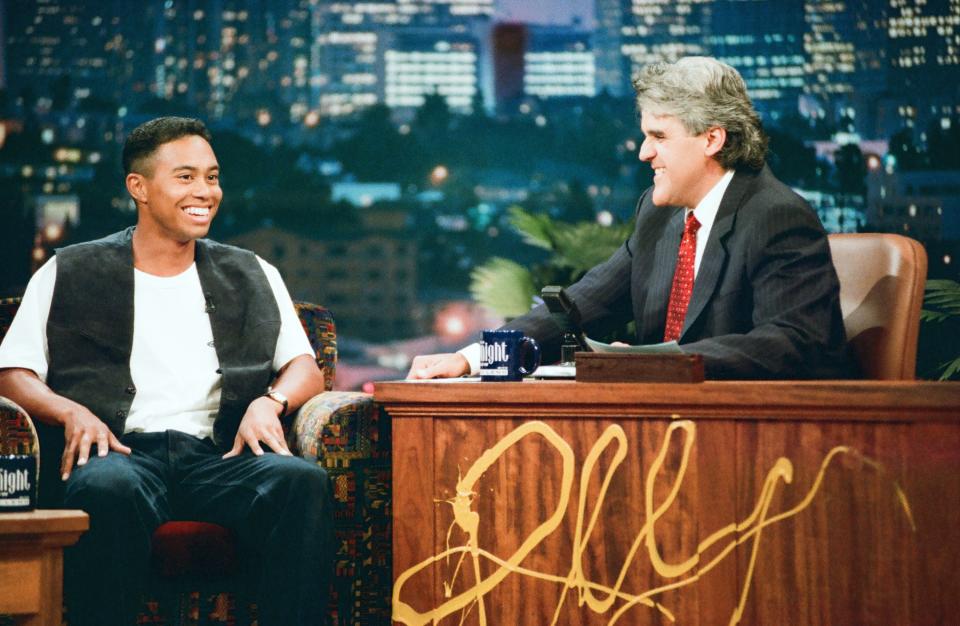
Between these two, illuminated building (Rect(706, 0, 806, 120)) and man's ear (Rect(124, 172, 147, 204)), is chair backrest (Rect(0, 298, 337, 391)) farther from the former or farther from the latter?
illuminated building (Rect(706, 0, 806, 120))

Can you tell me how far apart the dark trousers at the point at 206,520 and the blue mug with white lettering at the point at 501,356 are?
421 millimetres

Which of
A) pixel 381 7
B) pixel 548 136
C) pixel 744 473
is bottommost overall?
pixel 744 473

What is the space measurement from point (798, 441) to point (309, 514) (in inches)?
37.8

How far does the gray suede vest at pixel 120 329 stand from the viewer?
2611 millimetres

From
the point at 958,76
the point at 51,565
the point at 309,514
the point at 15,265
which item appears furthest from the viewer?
the point at 15,265

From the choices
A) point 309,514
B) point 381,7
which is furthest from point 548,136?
point 309,514

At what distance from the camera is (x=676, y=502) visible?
2.12 metres

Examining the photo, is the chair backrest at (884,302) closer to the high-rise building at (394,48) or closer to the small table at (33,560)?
the small table at (33,560)

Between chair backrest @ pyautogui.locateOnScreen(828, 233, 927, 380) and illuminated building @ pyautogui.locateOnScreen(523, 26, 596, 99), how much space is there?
3.67m

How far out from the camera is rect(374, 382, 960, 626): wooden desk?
79.9 inches

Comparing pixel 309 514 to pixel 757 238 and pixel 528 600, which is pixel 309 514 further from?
pixel 757 238

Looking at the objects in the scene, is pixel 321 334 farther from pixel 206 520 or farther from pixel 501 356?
pixel 501 356

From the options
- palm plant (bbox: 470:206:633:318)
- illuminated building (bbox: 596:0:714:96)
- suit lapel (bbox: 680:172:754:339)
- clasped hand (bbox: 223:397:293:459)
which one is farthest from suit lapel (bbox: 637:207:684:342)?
illuminated building (bbox: 596:0:714:96)

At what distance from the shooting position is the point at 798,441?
2.08 m
